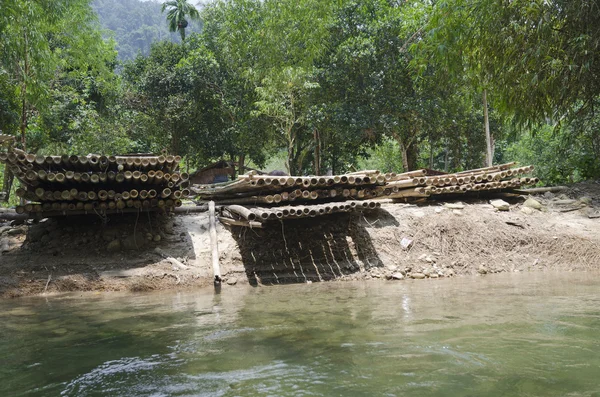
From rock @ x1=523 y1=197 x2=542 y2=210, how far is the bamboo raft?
0.41 metres

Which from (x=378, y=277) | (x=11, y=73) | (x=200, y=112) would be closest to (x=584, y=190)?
(x=378, y=277)

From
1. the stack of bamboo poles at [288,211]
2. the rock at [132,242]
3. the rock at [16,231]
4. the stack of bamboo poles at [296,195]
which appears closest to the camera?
the stack of bamboo poles at [288,211]

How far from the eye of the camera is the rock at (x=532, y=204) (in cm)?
1108

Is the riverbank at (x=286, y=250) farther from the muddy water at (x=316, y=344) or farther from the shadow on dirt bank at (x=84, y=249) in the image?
the muddy water at (x=316, y=344)

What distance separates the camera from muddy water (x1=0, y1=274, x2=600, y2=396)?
129 inches

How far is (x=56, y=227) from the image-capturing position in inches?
372

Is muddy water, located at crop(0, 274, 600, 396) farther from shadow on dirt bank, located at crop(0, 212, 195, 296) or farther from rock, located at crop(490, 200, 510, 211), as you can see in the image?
rock, located at crop(490, 200, 510, 211)

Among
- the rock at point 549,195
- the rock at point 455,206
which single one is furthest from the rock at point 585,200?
the rock at point 455,206

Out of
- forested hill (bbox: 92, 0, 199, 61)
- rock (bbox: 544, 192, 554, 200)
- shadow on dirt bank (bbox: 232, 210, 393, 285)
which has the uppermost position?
forested hill (bbox: 92, 0, 199, 61)

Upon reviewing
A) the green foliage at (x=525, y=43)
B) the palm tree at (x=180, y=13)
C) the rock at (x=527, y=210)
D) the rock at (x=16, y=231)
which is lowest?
the rock at (x=527, y=210)

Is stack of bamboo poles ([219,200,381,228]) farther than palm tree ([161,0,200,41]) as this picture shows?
No

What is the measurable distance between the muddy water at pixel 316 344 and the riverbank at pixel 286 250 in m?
1.40

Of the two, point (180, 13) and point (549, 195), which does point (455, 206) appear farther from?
point (180, 13)

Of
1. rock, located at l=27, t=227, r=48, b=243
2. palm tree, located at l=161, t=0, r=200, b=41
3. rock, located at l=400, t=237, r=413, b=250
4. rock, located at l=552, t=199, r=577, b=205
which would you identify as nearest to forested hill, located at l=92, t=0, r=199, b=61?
palm tree, located at l=161, t=0, r=200, b=41
